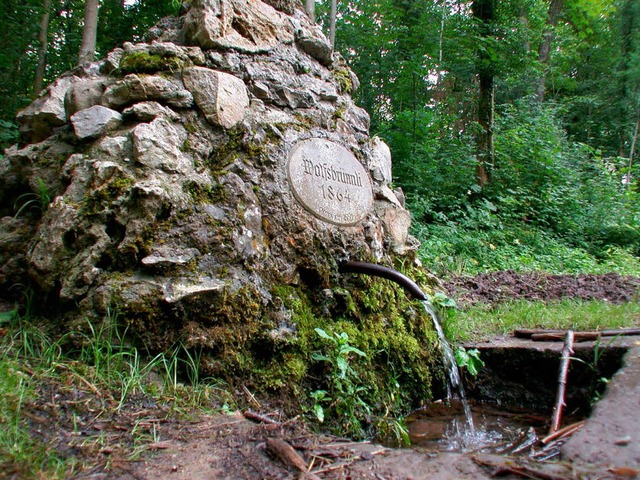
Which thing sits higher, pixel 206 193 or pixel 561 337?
pixel 206 193

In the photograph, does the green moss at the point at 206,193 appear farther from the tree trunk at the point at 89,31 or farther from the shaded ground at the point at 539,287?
the tree trunk at the point at 89,31

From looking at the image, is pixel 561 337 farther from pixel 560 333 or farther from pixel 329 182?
pixel 329 182

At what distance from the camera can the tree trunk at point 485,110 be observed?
8672 mm

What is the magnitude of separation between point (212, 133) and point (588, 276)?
5335 millimetres

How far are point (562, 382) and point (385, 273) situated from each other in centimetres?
112

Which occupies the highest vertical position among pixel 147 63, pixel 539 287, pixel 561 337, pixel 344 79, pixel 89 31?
pixel 89 31

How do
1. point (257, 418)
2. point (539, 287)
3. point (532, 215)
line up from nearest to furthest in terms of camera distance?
1. point (257, 418)
2. point (539, 287)
3. point (532, 215)

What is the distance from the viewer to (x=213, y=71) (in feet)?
8.54

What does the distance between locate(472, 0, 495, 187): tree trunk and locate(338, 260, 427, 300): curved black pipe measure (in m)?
7.18

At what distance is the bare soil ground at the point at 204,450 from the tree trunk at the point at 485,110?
331 inches

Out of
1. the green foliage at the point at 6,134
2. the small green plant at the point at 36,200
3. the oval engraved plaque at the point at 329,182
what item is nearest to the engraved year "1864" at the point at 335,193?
the oval engraved plaque at the point at 329,182

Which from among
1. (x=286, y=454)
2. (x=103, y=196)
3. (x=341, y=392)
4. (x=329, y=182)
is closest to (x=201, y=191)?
(x=103, y=196)

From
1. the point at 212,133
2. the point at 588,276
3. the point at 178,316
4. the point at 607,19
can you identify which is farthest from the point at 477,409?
the point at 607,19

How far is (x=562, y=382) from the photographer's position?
224cm
